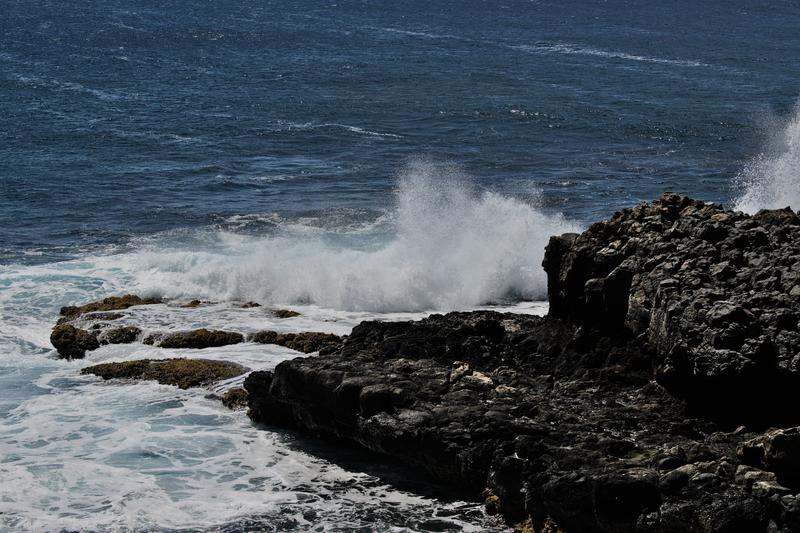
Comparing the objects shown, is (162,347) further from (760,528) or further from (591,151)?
(591,151)

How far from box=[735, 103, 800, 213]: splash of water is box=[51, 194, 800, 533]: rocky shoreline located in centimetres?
2700

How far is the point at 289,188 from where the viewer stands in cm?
5641

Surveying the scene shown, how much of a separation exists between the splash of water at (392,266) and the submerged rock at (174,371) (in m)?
8.33

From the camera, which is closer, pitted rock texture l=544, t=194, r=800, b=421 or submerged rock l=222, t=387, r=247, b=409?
pitted rock texture l=544, t=194, r=800, b=421

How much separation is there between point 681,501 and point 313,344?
1580 centimetres

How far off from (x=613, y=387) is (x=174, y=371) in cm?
1232

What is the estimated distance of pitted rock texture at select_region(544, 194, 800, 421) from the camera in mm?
19391

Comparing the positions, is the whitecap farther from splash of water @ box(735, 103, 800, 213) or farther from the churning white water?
the churning white water

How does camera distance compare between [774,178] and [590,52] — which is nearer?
[774,178]

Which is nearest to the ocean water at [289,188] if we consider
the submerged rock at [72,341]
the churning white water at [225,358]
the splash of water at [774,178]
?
the churning white water at [225,358]

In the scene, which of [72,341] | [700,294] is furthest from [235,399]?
[700,294]

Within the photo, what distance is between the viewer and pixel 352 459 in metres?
Answer: 23.9

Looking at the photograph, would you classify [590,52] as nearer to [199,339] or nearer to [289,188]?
[289,188]

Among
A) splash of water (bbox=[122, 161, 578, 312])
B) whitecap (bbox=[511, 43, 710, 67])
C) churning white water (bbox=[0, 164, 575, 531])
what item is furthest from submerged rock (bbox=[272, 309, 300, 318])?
whitecap (bbox=[511, 43, 710, 67])
